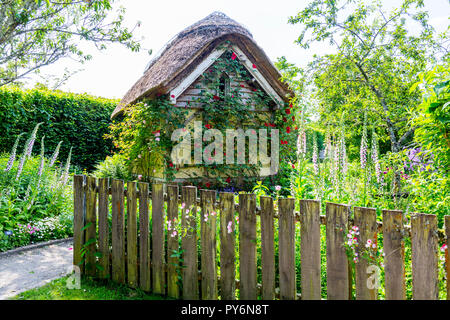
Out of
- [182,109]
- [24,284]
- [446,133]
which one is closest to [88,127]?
[182,109]

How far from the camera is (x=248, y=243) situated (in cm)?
263

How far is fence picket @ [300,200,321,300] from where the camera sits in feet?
7.47

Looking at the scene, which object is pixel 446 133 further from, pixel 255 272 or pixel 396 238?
pixel 255 272

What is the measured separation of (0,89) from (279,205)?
9.56 metres

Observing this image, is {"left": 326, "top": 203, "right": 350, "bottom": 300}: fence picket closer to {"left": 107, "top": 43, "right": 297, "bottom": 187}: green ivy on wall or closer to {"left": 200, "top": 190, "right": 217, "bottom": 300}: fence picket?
{"left": 200, "top": 190, "right": 217, "bottom": 300}: fence picket

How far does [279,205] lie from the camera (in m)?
2.42

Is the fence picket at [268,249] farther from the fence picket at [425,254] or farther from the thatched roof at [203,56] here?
the thatched roof at [203,56]

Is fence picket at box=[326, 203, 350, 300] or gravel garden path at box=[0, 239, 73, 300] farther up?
fence picket at box=[326, 203, 350, 300]

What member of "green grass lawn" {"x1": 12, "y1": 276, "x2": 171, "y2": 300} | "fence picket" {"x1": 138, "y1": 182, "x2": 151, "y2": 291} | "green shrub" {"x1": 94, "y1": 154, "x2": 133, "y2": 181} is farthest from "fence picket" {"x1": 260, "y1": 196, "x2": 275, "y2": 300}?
"green shrub" {"x1": 94, "y1": 154, "x2": 133, "y2": 181}

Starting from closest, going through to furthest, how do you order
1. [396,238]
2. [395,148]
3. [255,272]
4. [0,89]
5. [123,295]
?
[396,238], [255,272], [123,295], [395,148], [0,89]

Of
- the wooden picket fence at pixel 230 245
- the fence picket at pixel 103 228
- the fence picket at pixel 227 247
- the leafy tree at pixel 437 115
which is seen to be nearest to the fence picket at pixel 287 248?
the wooden picket fence at pixel 230 245

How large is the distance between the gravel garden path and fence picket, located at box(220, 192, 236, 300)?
188 centimetres

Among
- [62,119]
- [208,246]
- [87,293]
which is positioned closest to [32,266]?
[87,293]

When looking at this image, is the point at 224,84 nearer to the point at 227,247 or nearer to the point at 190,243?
the point at 190,243
